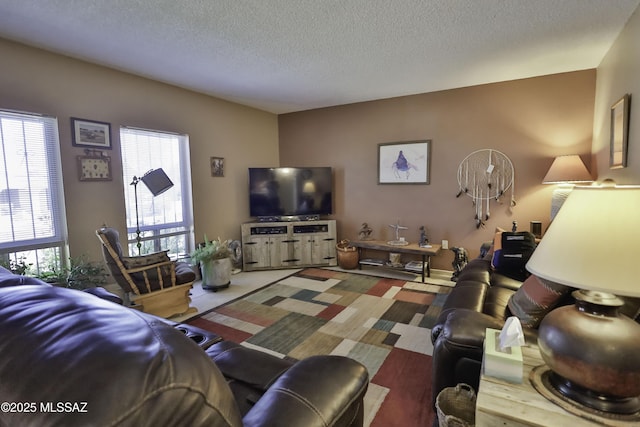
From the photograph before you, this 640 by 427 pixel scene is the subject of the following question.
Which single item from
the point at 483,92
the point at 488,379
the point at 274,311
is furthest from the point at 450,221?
the point at 488,379

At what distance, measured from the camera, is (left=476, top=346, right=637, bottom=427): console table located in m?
0.96

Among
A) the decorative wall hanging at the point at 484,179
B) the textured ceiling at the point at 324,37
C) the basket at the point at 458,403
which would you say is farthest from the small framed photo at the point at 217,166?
the basket at the point at 458,403

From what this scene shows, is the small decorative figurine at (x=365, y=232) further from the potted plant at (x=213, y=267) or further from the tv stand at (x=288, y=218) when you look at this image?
→ the potted plant at (x=213, y=267)

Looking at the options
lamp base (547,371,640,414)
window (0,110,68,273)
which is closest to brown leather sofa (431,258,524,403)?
lamp base (547,371,640,414)

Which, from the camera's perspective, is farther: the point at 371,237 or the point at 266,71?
the point at 371,237

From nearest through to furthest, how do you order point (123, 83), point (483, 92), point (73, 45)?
point (73, 45)
point (123, 83)
point (483, 92)

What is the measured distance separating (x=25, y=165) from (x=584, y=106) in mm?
5806

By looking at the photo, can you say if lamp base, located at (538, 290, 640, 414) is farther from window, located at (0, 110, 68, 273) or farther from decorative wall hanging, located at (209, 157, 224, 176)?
decorative wall hanging, located at (209, 157, 224, 176)

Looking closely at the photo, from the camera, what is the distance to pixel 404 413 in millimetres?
1791

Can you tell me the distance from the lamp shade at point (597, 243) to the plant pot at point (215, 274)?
3499 mm

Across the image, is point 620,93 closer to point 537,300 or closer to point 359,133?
point 537,300

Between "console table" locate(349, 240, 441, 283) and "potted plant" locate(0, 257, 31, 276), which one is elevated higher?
"potted plant" locate(0, 257, 31, 276)

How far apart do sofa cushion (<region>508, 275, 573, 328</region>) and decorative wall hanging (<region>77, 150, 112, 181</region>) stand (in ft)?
12.8

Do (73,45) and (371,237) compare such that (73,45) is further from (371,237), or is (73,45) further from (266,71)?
(371,237)
